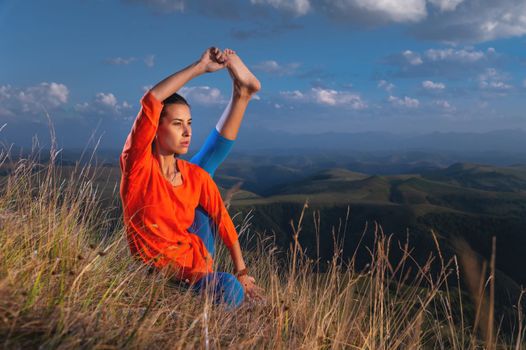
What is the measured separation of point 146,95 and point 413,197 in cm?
13420

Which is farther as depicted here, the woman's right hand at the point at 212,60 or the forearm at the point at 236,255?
the forearm at the point at 236,255

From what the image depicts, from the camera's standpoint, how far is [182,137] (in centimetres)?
349

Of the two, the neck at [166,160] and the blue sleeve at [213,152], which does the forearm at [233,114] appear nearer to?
the blue sleeve at [213,152]

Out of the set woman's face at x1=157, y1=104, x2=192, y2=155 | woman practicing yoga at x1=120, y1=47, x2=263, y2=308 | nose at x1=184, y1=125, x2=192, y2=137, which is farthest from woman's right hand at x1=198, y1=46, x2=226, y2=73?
nose at x1=184, y1=125, x2=192, y2=137

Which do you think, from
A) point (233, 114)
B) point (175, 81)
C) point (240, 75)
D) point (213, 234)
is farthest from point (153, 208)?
point (240, 75)

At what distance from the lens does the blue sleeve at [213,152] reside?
404cm

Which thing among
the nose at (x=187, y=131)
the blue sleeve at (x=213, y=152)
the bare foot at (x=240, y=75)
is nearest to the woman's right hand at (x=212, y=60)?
the bare foot at (x=240, y=75)

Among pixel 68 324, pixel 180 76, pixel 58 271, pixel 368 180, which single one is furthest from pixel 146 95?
pixel 368 180

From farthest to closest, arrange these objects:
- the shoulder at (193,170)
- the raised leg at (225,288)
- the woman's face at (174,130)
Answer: the shoulder at (193,170), the woman's face at (174,130), the raised leg at (225,288)

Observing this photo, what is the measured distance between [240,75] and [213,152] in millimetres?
706

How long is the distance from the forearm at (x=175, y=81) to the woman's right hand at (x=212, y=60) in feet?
0.18

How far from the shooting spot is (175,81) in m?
3.25

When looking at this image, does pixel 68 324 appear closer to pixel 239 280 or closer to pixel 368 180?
pixel 239 280

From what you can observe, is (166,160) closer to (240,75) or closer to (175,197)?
(175,197)
